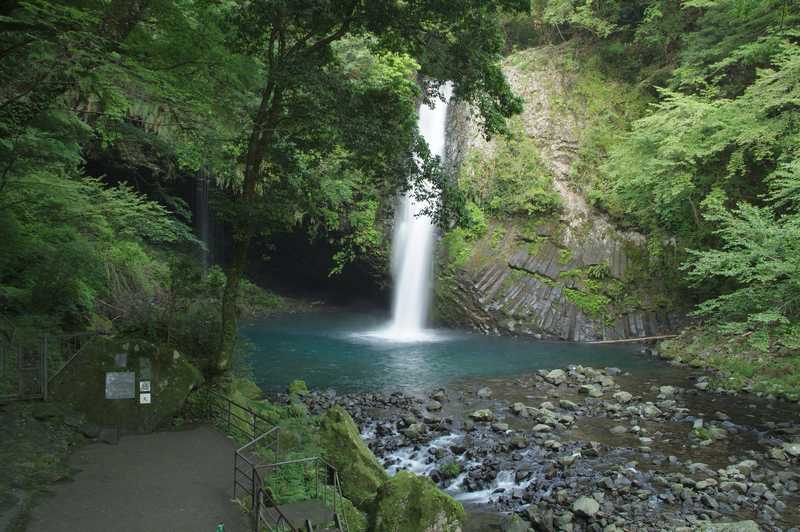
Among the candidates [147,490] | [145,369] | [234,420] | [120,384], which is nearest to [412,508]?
[147,490]

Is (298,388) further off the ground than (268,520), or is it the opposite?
(268,520)

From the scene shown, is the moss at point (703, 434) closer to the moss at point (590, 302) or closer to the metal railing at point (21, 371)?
the moss at point (590, 302)

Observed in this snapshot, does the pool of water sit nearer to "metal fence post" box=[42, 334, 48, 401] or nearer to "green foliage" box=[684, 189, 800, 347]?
"green foliage" box=[684, 189, 800, 347]

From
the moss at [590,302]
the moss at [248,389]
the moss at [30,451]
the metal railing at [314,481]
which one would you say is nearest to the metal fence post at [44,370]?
the moss at [30,451]

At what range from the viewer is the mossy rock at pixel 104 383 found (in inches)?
350

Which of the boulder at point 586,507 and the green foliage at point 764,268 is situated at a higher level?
the green foliage at point 764,268

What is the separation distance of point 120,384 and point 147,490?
2.57m

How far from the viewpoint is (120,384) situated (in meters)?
8.81

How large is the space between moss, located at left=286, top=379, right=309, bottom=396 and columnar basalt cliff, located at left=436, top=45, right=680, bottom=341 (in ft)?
36.5

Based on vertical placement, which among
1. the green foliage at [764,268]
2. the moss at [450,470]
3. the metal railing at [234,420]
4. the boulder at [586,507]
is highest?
the green foliage at [764,268]

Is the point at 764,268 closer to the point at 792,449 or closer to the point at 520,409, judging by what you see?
the point at 792,449

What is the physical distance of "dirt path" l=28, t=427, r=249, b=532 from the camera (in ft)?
19.7

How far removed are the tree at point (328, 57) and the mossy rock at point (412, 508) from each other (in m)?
4.67

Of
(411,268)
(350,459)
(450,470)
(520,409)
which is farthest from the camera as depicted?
(411,268)
